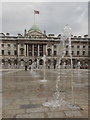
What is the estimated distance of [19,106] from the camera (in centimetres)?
506

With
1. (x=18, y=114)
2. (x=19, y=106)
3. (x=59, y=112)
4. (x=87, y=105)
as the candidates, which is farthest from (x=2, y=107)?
(x=87, y=105)

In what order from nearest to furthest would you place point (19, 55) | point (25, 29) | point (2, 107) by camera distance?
point (2, 107) → point (19, 55) → point (25, 29)

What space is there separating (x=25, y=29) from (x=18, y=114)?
74.1m

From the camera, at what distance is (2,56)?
69.6 metres

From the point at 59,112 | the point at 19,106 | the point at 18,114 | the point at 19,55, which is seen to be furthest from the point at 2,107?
the point at 19,55

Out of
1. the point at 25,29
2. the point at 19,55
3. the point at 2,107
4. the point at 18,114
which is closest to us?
the point at 18,114

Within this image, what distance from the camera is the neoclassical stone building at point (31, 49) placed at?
6938 cm

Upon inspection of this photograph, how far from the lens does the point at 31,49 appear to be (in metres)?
70.7

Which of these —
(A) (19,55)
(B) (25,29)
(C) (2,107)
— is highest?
(B) (25,29)

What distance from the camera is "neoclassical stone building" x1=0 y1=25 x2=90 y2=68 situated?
228ft

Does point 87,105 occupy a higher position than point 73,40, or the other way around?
point 73,40

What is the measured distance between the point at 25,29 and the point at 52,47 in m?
16.7

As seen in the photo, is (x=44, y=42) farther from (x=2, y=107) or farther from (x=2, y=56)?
(x=2, y=107)

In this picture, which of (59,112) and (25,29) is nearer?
(59,112)
